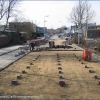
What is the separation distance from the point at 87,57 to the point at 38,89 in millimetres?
10036

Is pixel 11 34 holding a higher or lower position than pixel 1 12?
lower

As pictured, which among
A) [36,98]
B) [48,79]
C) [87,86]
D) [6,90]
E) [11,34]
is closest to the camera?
[36,98]

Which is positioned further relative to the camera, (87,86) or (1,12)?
(1,12)

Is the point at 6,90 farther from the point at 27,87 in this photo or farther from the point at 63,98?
the point at 63,98

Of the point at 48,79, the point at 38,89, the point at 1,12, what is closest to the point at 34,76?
the point at 48,79

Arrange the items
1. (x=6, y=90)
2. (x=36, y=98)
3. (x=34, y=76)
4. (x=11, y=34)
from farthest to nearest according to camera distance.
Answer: (x=11, y=34), (x=34, y=76), (x=6, y=90), (x=36, y=98)

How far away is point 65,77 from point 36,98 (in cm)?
375

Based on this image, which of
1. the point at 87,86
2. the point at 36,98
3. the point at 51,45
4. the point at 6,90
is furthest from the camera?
the point at 51,45

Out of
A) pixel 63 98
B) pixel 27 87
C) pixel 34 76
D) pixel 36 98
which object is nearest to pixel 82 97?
pixel 63 98

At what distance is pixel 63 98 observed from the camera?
7.45 metres

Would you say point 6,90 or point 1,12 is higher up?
point 1,12

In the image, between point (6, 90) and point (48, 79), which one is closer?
point (6, 90)

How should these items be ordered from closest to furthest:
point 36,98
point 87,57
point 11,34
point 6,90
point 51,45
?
point 36,98, point 6,90, point 87,57, point 51,45, point 11,34

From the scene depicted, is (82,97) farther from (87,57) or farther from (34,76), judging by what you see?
(87,57)
